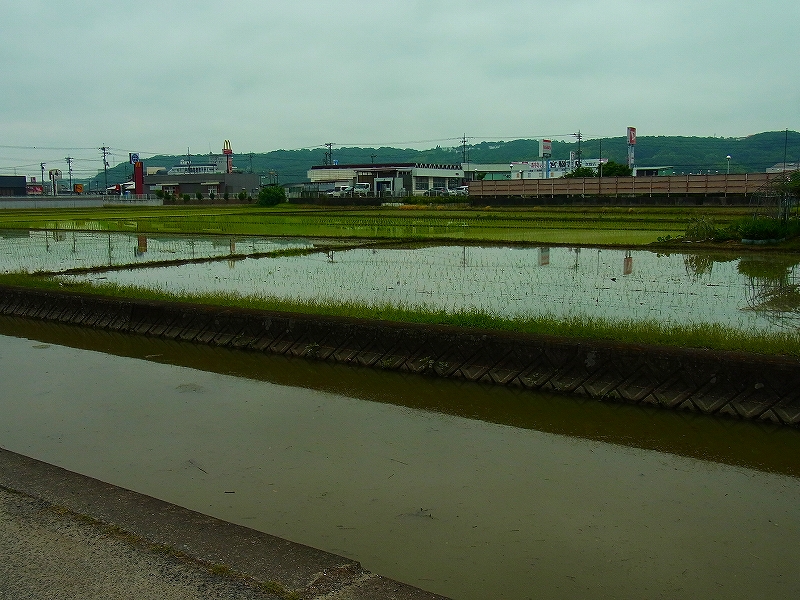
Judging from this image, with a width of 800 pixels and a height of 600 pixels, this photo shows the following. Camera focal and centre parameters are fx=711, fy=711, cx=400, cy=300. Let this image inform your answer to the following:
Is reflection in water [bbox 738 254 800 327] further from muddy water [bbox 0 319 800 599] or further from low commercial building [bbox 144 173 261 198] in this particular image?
low commercial building [bbox 144 173 261 198]

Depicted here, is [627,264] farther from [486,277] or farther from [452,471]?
[452,471]

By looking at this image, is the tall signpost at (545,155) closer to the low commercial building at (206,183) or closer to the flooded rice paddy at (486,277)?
the low commercial building at (206,183)

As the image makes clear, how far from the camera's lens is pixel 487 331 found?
23.8 feet

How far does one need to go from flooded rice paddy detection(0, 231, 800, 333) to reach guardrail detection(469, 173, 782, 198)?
21915 millimetres

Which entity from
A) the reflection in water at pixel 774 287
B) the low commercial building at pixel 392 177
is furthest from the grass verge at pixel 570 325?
the low commercial building at pixel 392 177

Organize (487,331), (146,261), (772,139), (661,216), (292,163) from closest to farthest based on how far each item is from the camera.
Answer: (487,331) < (146,261) < (661,216) < (772,139) < (292,163)

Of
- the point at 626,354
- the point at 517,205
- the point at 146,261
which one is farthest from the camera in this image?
the point at 517,205

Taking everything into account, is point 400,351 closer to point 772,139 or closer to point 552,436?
point 552,436

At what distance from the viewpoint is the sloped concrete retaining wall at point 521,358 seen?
5984 mm

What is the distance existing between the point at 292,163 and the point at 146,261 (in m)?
172

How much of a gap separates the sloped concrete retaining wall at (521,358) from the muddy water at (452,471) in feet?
0.63

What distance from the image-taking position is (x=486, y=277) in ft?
43.3

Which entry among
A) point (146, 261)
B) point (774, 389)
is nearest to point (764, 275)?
point (774, 389)

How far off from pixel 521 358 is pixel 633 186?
121 feet
